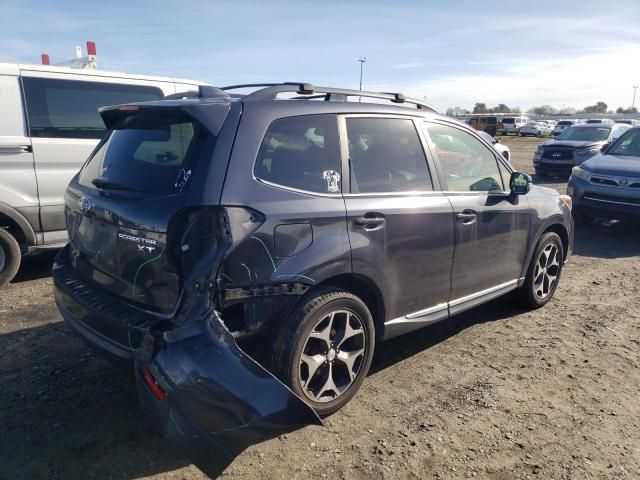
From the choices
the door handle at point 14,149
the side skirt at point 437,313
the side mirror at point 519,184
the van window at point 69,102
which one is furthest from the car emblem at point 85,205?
the side mirror at point 519,184

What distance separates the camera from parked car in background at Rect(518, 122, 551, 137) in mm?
48562

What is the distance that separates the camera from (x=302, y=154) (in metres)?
2.91

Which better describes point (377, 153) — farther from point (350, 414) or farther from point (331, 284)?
point (350, 414)

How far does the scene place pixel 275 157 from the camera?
2.77 metres

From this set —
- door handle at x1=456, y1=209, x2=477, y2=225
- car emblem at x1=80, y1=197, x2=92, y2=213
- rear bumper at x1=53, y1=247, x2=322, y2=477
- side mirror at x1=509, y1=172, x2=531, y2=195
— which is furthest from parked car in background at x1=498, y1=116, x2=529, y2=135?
rear bumper at x1=53, y1=247, x2=322, y2=477

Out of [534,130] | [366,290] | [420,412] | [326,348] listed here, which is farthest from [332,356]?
[534,130]

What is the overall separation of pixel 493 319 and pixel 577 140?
44.6ft

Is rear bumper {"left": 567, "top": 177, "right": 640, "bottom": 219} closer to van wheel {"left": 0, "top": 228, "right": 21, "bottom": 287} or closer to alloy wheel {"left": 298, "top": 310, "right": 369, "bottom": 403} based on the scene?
alloy wheel {"left": 298, "top": 310, "right": 369, "bottom": 403}

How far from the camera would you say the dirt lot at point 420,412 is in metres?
2.66

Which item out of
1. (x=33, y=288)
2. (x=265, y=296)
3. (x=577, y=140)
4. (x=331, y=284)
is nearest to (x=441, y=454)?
(x=331, y=284)

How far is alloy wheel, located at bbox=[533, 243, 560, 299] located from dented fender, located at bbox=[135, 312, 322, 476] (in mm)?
3235

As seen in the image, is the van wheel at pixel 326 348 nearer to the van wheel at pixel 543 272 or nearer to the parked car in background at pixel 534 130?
the van wheel at pixel 543 272

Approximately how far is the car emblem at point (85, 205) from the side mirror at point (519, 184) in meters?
3.19

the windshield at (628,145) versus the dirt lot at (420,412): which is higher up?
the windshield at (628,145)
